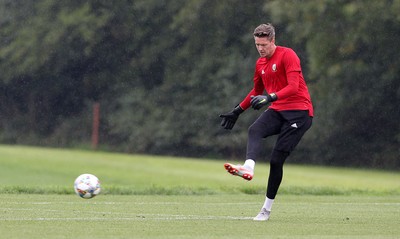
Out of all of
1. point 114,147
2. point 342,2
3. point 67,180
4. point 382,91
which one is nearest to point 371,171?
point 382,91

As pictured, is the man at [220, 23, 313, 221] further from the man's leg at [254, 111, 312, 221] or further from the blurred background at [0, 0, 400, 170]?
the blurred background at [0, 0, 400, 170]

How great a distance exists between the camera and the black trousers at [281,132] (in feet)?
37.5

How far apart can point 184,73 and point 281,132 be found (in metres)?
39.9

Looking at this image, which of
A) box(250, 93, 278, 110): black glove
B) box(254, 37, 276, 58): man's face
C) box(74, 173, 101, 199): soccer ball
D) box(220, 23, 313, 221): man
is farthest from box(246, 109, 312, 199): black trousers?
box(74, 173, 101, 199): soccer ball

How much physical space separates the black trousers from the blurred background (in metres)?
25.4

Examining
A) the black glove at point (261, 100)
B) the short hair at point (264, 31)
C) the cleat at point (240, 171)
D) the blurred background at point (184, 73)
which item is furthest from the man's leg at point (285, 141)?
the blurred background at point (184, 73)

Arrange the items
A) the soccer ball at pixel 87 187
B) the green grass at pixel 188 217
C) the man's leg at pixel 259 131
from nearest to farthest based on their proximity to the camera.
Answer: the green grass at pixel 188 217
the man's leg at pixel 259 131
the soccer ball at pixel 87 187

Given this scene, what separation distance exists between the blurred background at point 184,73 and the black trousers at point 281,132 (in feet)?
83.2

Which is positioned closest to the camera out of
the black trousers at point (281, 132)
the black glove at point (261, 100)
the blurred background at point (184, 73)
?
the black glove at point (261, 100)

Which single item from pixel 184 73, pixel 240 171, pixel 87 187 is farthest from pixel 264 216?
pixel 184 73

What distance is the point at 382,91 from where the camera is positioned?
38.6 m

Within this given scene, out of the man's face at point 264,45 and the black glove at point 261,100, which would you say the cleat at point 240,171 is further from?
the man's face at point 264,45

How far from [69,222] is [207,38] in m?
40.1

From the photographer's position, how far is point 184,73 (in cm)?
5138
